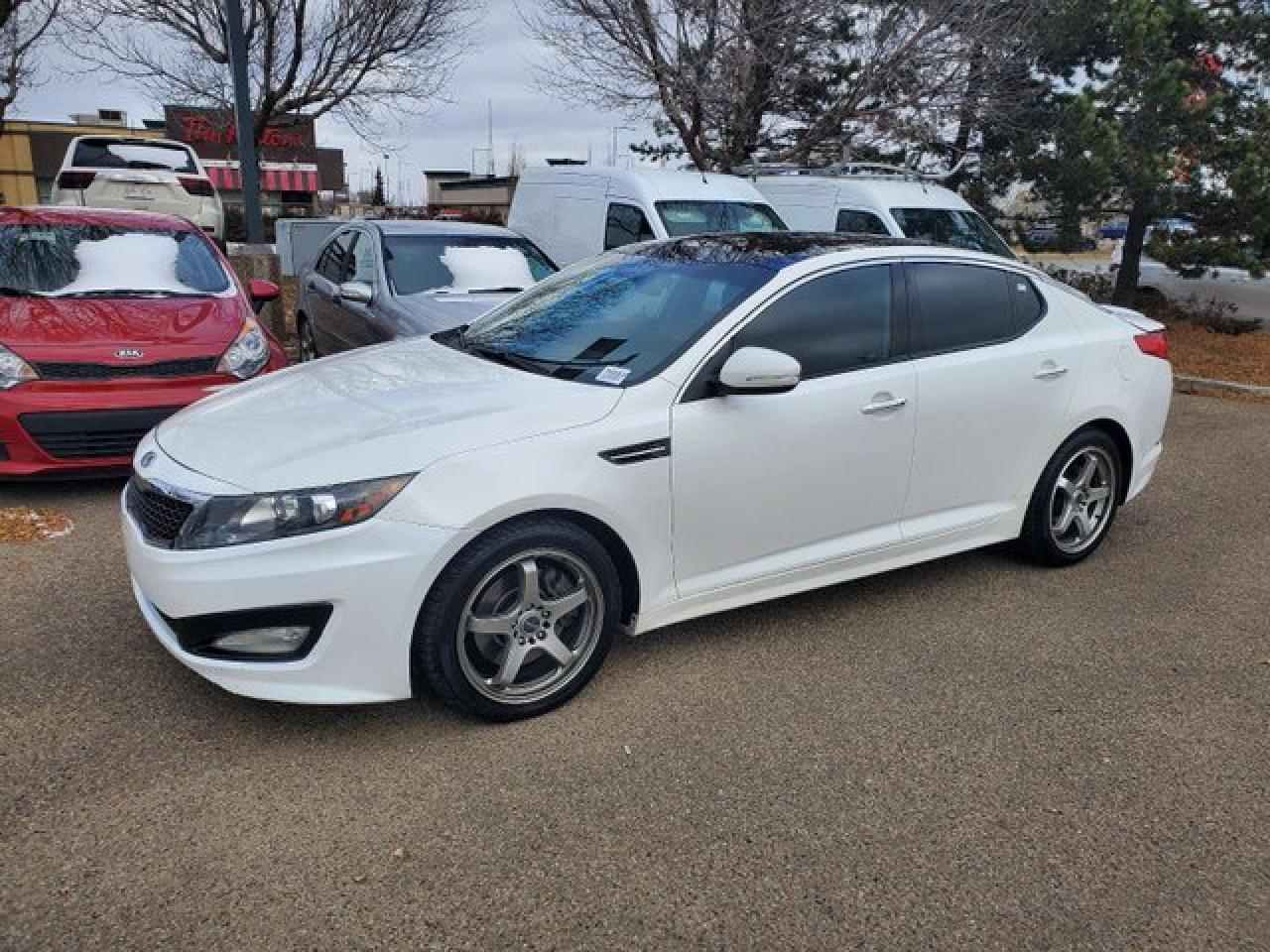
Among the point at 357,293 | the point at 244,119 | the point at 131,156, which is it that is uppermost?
the point at 244,119

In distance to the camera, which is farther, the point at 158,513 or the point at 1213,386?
the point at 1213,386

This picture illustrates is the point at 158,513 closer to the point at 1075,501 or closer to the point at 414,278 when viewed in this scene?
the point at 1075,501

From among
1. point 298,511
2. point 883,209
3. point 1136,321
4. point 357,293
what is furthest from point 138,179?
point 1136,321

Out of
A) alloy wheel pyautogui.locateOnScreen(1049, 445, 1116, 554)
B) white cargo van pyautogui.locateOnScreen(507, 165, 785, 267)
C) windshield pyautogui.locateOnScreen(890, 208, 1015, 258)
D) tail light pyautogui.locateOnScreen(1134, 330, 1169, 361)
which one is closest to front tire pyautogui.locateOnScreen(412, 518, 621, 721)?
alloy wheel pyautogui.locateOnScreen(1049, 445, 1116, 554)

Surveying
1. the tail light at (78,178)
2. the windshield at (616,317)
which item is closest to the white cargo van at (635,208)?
the windshield at (616,317)

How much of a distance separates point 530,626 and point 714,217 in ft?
23.6

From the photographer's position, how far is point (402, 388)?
352cm

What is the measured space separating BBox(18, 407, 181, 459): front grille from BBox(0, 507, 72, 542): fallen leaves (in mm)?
318

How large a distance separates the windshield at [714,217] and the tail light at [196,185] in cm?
730

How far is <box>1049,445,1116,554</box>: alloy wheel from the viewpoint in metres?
4.63

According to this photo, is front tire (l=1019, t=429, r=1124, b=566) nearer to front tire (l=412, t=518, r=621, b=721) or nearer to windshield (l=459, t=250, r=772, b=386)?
windshield (l=459, t=250, r=772, b=386)

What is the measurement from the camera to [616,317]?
3893 millimetres

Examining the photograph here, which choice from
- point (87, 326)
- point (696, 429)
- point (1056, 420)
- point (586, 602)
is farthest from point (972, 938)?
point (87, 326)

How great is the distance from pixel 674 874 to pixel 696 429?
1.49 metres
